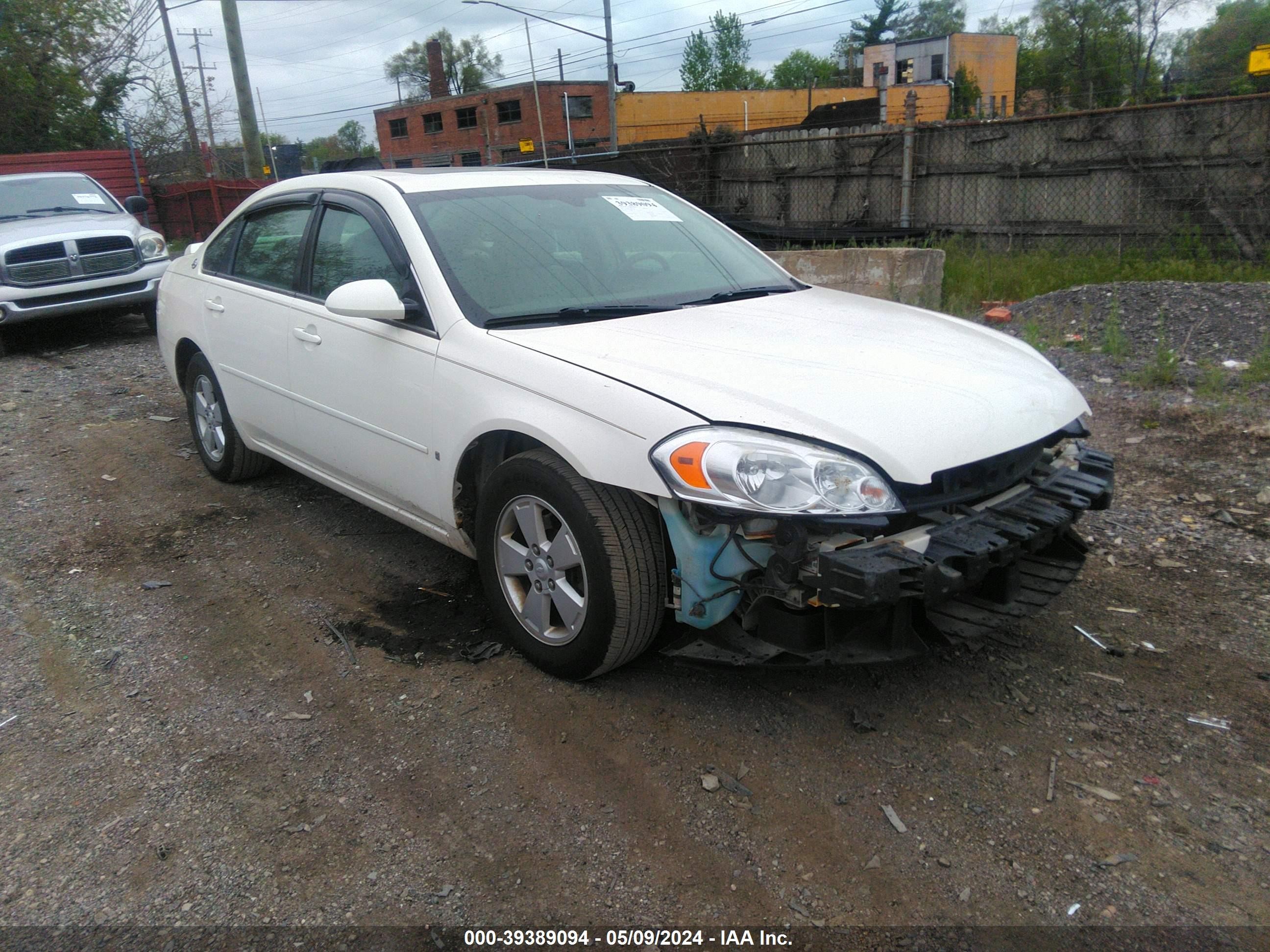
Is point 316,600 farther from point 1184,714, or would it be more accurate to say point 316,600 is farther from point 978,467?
point 1184,714

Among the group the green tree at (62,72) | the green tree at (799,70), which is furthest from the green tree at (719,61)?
the green tree at (62,72)

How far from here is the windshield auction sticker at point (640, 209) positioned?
418 cm

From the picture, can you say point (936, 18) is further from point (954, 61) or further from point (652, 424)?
point (652, 424)

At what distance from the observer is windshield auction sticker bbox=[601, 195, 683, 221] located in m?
4.18

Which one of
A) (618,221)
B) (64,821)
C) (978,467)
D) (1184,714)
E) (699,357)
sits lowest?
(1184,714)

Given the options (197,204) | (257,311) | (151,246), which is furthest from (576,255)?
(197,204)

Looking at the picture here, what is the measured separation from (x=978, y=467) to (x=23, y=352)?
10.4m

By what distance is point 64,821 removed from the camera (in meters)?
2.64

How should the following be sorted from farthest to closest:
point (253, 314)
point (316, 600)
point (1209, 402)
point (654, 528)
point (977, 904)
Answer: point (1209, 402) → point (253, 314) → point (316, 600) → point (654, 528) → point (977, 904)

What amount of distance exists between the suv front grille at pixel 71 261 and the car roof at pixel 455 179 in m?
6.47

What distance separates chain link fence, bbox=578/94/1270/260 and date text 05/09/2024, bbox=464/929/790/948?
1035cm

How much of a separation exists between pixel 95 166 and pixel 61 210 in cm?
1095

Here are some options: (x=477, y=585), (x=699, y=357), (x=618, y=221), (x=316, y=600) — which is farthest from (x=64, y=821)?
(x=618, y=221)

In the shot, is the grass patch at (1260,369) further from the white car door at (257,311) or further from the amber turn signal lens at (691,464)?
the white car door at (257,311)
